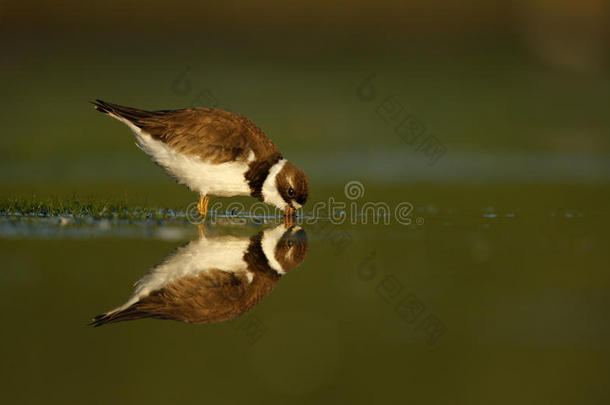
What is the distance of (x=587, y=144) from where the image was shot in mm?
26031

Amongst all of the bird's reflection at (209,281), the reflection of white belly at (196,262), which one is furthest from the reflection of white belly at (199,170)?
the bird's reflection at (209,281)

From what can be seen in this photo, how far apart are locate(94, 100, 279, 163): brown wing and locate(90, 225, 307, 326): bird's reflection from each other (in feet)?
7.50

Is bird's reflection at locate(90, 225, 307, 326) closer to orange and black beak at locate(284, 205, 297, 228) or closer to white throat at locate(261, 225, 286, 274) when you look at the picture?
white throat at locate(261, 225, 286, 274)

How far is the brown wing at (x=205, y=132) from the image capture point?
41.0 feet

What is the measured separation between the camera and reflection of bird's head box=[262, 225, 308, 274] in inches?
379

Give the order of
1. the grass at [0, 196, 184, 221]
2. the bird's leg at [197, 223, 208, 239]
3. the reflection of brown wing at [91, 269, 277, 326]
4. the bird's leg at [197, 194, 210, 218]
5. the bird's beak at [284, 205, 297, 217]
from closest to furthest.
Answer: the reflection of brown wing at [91, 269, 277, 326] < the bird's leg at [197, 223, 208, 239] < the grass at [0, 196, 184, 221] < the bird's beak at [284, 205, 297, 217] < the bird's leg at [197, 194, 210, 218]

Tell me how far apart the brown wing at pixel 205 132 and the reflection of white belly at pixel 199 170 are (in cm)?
12

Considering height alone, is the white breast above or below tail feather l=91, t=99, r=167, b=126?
below

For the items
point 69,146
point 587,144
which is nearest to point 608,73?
point 587,144

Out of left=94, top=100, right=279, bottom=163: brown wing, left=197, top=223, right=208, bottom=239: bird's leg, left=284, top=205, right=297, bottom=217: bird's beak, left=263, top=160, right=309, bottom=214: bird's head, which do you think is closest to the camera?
left=197, top=223, right=208, bottom=239: bird's leg

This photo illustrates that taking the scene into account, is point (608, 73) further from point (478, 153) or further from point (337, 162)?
point (337, 162)

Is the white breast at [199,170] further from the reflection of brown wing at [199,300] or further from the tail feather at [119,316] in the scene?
the tail feather at [119,316]

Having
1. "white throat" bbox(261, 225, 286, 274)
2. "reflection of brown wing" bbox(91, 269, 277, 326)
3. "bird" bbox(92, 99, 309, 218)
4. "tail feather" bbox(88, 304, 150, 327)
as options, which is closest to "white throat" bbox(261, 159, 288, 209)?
"bird" bbox(92, 99, 309, 218)

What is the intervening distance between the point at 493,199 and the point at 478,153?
9.15m
